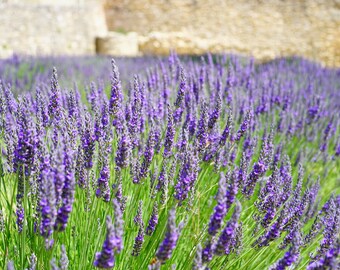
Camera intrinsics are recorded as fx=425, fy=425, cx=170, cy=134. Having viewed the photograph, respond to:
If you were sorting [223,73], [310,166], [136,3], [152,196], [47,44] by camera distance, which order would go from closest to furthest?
[152,196], [310,166], [223,73], [47,44], [136,3]

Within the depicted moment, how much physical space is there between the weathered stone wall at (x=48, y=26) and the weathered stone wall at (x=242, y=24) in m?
2.18

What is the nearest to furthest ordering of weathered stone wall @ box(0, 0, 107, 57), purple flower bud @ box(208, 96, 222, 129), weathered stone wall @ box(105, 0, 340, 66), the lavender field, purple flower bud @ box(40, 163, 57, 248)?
purple flower bud @ box(40, 163, 57, 248)
the lavender field
purple flower bud @ box(208, 96, 222, 129)
weathered stone wall @ box(0, 0, 107, 57)
weathered stone wall @ box(105, 0, 340, 66)

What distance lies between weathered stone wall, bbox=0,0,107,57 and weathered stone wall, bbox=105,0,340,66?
7.14 ft

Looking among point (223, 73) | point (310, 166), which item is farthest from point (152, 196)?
point (223, 73)

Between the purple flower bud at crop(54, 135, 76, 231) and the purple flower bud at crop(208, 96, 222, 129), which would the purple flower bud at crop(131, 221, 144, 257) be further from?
the purple flower bud at crop(208, 96, 222, 129)

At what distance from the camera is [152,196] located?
1994 mm

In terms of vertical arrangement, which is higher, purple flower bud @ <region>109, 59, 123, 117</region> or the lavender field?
purple flower bud @ <region>109, 59, 123, 117</region>

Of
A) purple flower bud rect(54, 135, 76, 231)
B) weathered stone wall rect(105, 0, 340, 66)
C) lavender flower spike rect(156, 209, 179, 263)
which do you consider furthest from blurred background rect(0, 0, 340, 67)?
lavender flower spike rect(156, 209, 179, 263)

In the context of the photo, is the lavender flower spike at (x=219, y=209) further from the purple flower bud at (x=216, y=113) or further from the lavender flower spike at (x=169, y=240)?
the purple flower bud at (x=216, y=113)

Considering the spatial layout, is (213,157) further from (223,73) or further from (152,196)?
(223,73)

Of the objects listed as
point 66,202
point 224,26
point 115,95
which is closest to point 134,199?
point 115,95

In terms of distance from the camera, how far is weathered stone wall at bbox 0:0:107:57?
11484mm

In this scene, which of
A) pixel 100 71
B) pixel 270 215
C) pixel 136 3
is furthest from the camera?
pixel 136 3

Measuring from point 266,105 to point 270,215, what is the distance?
6.29 ft
